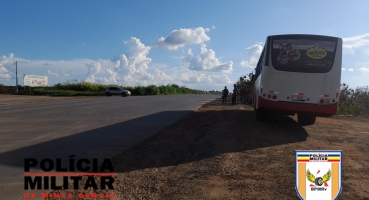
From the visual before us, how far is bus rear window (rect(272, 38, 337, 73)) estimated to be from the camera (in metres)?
11.5

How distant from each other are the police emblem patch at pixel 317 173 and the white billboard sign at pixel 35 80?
87644 mm

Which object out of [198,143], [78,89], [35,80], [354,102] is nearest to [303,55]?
[198,143]

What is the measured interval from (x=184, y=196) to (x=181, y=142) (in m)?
4.55

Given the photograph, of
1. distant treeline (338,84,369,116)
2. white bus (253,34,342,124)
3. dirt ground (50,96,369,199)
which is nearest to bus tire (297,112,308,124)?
white bus (253,34,342,124)

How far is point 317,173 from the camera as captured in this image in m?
3.52

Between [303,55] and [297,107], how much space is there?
5.82 feet

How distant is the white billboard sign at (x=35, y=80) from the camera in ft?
273

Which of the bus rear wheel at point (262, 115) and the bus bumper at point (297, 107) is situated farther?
the bus rear wheel at point (262, 115)

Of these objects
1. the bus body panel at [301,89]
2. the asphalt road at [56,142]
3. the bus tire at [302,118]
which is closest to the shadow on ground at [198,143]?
the asphalt road at [56,142]

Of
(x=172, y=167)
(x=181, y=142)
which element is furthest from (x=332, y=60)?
(x=172, y=167)

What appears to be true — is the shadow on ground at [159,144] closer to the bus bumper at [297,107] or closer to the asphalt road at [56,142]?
the asphalt road at [56,142]

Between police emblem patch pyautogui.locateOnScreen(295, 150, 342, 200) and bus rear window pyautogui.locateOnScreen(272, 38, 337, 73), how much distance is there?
865 centimetres

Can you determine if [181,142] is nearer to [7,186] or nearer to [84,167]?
[84,167]

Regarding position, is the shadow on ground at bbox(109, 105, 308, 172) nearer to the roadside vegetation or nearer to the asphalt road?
the asphalt road
